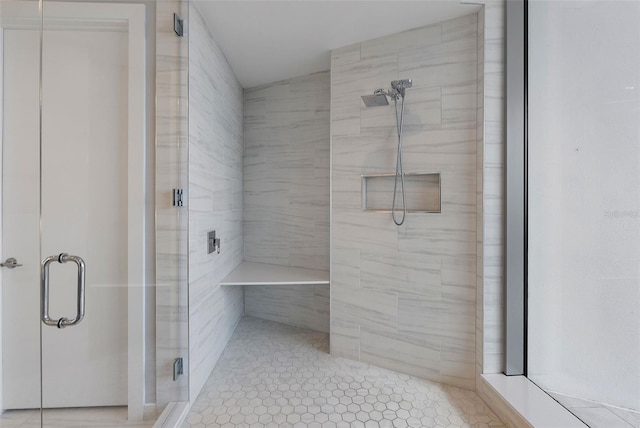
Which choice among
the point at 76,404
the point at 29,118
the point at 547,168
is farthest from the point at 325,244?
the point at 29,118

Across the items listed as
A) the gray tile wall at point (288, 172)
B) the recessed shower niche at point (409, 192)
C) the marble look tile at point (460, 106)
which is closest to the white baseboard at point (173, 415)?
the gray tile wall at point (288, 172)

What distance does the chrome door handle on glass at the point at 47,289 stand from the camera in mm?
1138

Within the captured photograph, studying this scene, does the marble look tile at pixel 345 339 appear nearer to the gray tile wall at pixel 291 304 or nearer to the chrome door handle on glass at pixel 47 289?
the gray tile wall at pixel 291 304

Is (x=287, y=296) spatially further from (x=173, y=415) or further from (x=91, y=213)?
(x=91, y=213)

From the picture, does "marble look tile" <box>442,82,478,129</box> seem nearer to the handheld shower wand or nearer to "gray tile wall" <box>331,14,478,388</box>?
"gray tile wall" <box>331,14,478,388</box>

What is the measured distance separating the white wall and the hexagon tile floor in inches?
20.8

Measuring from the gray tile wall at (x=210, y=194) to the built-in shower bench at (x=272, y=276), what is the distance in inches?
3.6

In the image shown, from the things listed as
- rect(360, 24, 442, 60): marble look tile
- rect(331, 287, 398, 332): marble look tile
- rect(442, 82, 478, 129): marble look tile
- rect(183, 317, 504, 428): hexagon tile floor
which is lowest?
rect(183, 317, 504, 428): hexagon tile floor

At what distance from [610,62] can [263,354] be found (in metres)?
2.50

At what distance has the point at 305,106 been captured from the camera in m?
2.74

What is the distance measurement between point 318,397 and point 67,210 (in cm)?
153

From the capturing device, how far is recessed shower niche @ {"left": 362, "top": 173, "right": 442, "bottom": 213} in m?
1.98

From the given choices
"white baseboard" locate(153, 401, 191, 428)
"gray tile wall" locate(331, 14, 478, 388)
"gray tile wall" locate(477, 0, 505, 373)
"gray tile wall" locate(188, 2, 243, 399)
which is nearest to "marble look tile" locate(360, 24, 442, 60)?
"gray tile wall" locate(331, 14, 478, 388)

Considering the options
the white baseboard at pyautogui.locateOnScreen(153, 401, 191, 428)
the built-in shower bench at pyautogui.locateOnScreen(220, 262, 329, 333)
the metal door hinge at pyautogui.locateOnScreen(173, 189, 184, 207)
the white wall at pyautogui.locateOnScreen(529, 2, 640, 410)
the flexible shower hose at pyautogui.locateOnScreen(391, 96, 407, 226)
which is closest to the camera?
the white wall at pyautogui.locateOnScreen(529, 2, 640, 410)
